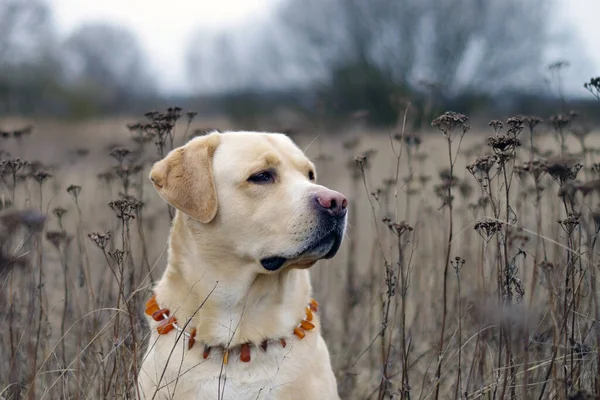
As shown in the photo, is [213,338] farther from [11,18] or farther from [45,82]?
[11,18]

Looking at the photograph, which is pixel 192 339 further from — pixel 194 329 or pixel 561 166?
pixel 561 166

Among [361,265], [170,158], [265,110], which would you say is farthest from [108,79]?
[170,158]

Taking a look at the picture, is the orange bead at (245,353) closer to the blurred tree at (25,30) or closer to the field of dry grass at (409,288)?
the field of dry grass at (409,288)

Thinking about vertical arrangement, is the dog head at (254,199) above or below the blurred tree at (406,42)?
below

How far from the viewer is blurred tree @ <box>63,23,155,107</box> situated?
813 inches

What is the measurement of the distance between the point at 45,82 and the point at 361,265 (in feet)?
44.8

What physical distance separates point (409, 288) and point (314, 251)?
280 centimetres

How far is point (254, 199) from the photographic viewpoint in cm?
309

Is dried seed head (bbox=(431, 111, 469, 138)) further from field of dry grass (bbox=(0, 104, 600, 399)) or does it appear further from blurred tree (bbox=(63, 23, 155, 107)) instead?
blurred tree (bbox=(63, 23, 155, 107))

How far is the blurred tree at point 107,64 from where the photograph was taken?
2066 cm

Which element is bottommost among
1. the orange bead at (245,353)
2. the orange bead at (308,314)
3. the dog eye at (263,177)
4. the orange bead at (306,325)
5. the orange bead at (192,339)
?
the orange bead at (245,353)

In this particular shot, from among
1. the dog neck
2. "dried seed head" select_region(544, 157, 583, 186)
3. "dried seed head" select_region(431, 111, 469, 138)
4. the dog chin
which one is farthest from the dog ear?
"dried seed head" select_region(544, 157, 583, 186)

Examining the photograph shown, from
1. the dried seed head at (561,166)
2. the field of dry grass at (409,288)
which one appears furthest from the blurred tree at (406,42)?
the dried seed head at (561,166)

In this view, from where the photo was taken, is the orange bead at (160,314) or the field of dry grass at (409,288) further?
the orange bead at (160,314)
